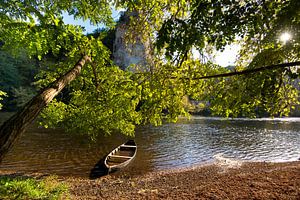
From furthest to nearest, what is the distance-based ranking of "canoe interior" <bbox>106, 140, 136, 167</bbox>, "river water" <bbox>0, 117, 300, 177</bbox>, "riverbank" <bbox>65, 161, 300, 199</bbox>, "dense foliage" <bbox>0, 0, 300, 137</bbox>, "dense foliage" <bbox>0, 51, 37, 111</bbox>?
"dense foliage" <bbox>0, 51, 37, 111</bbox> < "canoe interior" <bbox>106, 140, 136, 167</bbox> < "river water" <bbox>0, 117, 300, 177</bbox> < "riverbank" <bbox>65, 161, 300, 199</bbox> < "dense foliage" <bbox>0, 0, 300, 137</bbox>

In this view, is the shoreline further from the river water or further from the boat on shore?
the river water

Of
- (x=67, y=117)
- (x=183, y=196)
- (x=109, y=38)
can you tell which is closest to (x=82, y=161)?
(x=67, y=117)

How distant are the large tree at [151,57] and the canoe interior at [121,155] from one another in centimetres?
453

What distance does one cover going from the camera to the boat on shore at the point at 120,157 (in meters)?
11.0

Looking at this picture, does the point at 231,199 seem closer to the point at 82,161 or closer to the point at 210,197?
the point at 210,197

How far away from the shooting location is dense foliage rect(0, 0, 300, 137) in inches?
121

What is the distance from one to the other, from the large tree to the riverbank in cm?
230

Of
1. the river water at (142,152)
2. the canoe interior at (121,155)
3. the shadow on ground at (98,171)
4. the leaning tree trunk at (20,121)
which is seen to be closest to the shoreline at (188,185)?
the shadow on ground at (98,171)

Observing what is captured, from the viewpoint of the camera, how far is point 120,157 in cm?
1255

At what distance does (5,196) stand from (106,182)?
509 centimetres

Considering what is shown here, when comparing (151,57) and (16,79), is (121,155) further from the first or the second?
(16,79)

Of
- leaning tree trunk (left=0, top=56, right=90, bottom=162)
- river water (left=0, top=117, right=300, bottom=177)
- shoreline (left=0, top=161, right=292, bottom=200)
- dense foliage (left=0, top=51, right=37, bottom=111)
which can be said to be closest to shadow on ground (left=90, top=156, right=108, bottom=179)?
river water (left=0, top=117, right=300, bottom=177)

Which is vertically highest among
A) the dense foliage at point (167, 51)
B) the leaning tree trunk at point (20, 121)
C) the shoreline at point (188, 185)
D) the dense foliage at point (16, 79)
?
the dense foliage at point (16, 79)

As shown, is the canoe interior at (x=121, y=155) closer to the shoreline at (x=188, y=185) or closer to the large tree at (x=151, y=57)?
the shoreline at (x=188, y=185)
